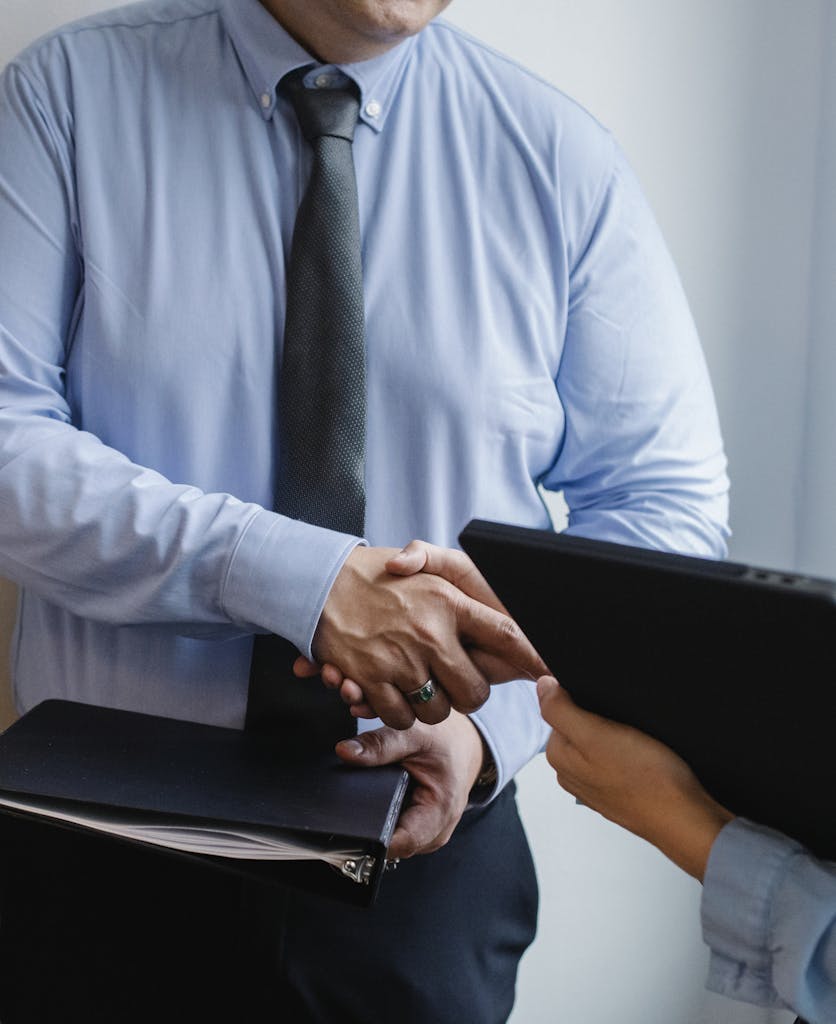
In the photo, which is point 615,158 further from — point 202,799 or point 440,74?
point 202,799

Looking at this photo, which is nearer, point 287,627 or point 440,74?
point 287,627

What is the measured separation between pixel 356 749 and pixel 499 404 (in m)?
0.41

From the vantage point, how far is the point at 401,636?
1153mm

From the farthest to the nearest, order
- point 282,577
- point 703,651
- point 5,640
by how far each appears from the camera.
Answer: point 5,640
point 282,577
point 703,651

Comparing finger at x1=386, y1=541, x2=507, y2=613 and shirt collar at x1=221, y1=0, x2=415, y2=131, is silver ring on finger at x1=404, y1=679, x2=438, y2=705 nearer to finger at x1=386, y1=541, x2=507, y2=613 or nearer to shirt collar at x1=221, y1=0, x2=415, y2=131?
finger at x1=386, y1=541, x2=507, y2=613

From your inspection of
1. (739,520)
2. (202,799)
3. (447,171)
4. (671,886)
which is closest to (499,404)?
(447,171)

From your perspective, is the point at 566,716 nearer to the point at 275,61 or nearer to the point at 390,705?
the point at 390,705

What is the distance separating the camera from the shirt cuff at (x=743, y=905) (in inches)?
32.3

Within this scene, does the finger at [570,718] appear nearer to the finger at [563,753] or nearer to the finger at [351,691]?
the finger at [563,753]

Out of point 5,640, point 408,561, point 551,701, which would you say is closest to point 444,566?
point 408,561

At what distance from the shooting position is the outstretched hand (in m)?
0.87

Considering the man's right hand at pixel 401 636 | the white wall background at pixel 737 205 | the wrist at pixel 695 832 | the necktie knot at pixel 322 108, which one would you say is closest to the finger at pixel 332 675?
the man's right hand at pixel 401 636

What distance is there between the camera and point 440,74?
4.50 ft

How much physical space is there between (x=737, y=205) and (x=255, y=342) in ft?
3.09
